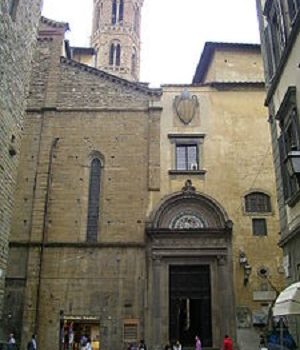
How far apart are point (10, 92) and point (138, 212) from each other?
27.6 ft

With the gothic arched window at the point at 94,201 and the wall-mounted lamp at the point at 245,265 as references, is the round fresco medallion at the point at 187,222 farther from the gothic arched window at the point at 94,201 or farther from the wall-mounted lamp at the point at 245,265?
the gothic arched window at the point at 94,201

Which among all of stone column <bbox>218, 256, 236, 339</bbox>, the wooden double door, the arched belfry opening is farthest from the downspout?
stone column <bbox>218, 256, 236, 339</bbox>

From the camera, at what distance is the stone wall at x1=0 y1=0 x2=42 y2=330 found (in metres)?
9.82

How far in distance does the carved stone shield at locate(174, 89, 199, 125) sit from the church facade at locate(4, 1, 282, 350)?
4 cm

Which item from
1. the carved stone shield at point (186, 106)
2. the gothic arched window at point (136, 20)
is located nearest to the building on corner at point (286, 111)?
the carved stone shield at point (186, 106)

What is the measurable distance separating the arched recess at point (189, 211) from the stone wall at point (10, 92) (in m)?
7.79

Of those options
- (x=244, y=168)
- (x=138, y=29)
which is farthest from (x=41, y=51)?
(x=138, y=29)

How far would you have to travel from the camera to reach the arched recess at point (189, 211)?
1756 centimetres

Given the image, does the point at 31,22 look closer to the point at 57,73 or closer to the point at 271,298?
the point at 57,73

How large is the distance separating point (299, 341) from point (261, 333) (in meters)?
8.06

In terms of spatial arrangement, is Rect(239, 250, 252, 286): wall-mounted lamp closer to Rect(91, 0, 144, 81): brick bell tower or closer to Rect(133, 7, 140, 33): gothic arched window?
Rect(91, 0, 144, 81): brick bell tower

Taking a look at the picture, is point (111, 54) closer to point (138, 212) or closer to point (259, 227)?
point (138, 212)

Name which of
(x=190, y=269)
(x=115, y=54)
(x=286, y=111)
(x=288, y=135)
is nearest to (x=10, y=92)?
(x=286, y=111)

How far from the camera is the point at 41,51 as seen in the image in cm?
1997
